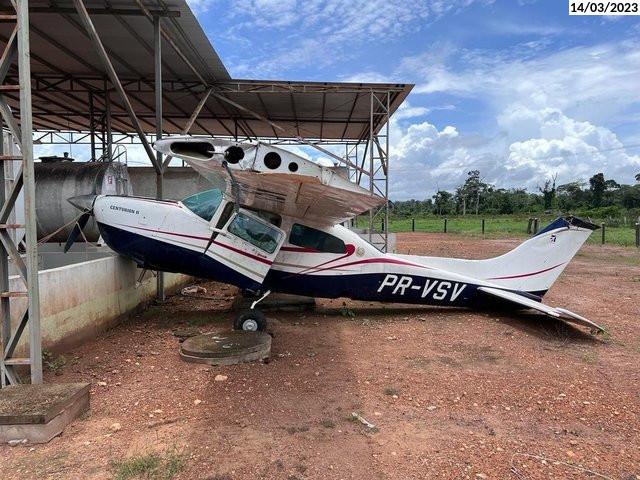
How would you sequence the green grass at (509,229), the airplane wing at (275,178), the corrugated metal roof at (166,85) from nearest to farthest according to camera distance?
the airplane wing at (275,178) < the corrugated metal roof at (166,85) < the green grass at (509,229)

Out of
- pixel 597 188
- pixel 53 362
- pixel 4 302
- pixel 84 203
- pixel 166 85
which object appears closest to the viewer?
pixel 4 302

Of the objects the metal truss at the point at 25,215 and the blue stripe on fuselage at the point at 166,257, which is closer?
the metal truss at the point at 25,215

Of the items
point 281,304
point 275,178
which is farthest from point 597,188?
point 275,178

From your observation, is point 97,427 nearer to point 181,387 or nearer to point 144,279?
point 181,387

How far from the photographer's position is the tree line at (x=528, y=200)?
5975cm

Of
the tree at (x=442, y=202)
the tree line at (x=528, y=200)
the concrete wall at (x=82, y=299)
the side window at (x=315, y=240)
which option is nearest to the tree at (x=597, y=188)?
the tree line at (x=528, y=200)

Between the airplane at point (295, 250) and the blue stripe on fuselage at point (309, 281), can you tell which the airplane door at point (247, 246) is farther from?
the blue stripe on fuselage at point (309, 281)

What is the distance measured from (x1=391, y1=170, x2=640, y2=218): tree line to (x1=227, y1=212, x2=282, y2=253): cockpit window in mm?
52489

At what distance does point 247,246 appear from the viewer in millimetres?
6773

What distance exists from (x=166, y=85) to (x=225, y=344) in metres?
10.4

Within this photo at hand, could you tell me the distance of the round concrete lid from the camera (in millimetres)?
5184

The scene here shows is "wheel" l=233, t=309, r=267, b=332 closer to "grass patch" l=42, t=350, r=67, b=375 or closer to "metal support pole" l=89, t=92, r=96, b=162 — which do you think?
"grass patch" l=42, t=350, r=67, b=375

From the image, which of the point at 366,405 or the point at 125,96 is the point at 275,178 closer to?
the point at 366,405

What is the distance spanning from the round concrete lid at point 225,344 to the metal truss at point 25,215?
1.70 metres
